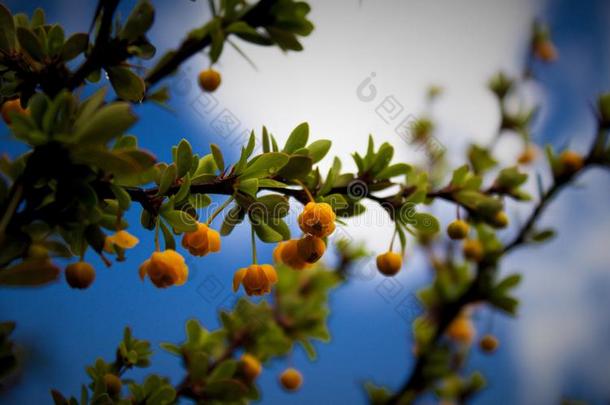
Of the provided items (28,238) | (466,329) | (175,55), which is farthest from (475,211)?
(466,329)

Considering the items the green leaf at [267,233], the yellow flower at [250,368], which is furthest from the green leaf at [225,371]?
the green leaf at [267,233]

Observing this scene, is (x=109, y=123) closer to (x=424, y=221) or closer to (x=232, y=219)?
(x=232, y=219)

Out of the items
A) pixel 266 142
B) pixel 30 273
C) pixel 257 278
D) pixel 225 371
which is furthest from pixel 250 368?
pixel 30 273

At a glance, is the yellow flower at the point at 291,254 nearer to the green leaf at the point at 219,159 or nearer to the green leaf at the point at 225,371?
the green leaf at the point at 219,159

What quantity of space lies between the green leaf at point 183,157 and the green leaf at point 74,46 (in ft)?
0.84

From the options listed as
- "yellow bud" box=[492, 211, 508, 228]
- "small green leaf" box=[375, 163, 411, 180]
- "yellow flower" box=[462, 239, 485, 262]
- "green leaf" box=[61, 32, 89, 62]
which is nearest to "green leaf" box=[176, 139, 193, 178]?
"green leaf" box=[61, 32, 89, 62]

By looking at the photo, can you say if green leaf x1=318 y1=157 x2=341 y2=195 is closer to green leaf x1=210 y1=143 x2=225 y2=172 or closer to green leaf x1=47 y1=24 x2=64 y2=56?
green leaf x1=210 y1=143 x2=225 y2=172

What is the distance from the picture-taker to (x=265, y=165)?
0.73 metres

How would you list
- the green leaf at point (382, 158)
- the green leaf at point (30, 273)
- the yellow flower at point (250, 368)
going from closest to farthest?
the green leaf at point (30, 273), the green leaf at point (382, 158), the yellow flower at point (250, 368)

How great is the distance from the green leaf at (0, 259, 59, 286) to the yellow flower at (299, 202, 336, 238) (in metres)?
0.37

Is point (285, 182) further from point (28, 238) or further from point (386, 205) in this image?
point (28, 238)

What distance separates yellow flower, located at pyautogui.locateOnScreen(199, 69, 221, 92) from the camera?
1.08 m

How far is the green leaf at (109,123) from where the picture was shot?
1.64ft

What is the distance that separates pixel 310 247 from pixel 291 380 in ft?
3.22
